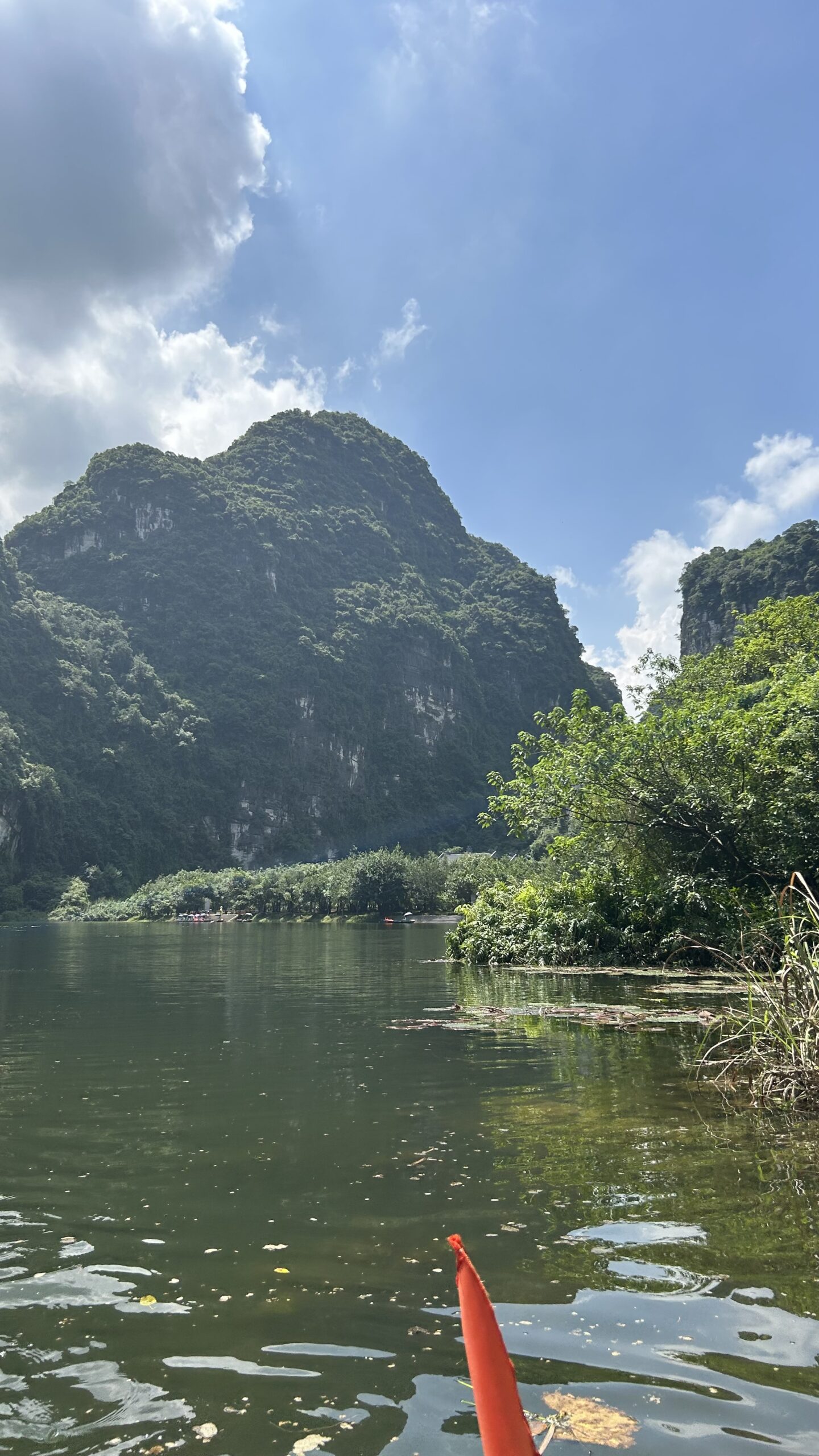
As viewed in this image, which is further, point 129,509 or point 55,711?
point 129,509

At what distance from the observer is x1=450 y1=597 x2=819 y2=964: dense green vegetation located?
782 inches

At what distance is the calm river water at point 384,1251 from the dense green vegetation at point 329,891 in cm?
5114

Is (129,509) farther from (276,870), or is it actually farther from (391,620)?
(276,870)

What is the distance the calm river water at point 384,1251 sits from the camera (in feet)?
10.7

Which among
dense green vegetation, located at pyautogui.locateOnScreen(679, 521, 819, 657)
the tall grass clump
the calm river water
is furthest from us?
dense green vegetation, located at pyautogui.locateOnScreen(679, 521, 819, 657)

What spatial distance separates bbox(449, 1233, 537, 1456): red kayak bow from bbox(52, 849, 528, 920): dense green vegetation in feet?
192

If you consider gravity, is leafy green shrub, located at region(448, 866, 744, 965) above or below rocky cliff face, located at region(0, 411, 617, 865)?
below

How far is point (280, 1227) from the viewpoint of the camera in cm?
511

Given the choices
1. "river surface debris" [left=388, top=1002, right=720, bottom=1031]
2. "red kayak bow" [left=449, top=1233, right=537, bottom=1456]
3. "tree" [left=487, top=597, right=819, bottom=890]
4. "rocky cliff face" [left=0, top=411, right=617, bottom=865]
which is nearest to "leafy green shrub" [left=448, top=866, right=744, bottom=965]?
"tree" [left=487, top=597, right=819, bottom=890]

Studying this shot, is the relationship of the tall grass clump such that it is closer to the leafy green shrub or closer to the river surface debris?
the river surface debris

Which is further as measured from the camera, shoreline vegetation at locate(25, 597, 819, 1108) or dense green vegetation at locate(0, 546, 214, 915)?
dense green vegetation at locate(0, 546, 214, 915)

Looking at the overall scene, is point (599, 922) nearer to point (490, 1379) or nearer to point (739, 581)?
point (490, 1379)

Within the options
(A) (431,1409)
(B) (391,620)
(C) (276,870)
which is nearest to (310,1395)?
(A) (431,1409)

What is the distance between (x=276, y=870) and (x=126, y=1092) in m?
92.0
